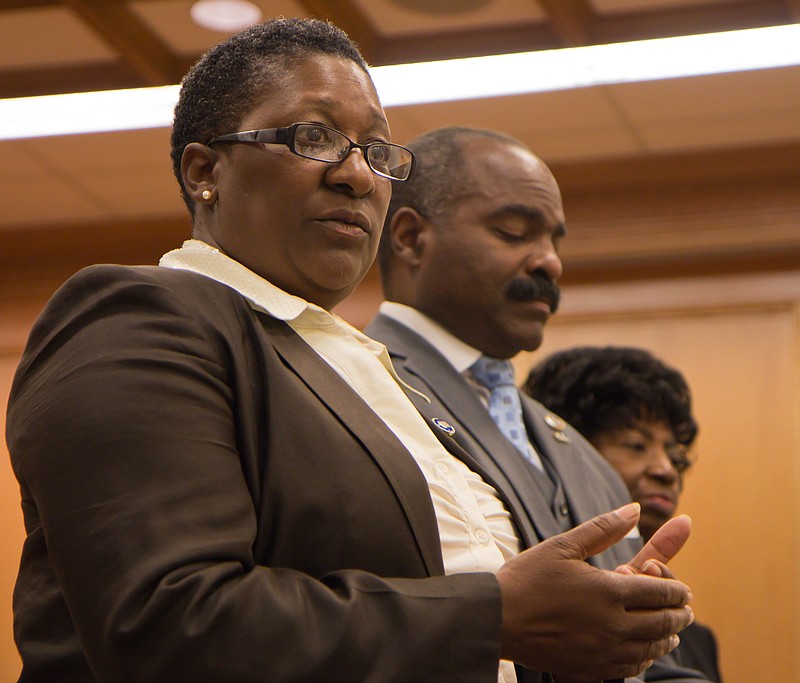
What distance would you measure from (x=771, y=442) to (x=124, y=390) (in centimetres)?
413

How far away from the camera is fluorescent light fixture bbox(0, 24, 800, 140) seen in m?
3.96

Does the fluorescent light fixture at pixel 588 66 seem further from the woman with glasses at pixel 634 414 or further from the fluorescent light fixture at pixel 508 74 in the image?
the woman with glasses at pixel 634 414

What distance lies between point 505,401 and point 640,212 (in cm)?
303

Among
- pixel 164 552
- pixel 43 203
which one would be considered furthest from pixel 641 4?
pixel 164 552

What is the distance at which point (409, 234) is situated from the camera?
254 centimetres

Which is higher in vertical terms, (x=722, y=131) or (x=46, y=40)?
(x=722, y=131)

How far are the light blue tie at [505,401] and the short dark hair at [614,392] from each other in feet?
2.07

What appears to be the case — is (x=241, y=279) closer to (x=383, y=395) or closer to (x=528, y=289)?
(x=383, y=395)

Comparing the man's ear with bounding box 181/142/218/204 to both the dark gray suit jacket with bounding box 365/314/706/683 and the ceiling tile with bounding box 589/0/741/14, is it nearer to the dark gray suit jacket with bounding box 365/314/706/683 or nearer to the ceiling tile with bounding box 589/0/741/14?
the dark gray suit jacket with bounding box 365/314/706/683

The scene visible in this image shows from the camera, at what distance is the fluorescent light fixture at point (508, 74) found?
13.0ft

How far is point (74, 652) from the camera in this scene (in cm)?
118

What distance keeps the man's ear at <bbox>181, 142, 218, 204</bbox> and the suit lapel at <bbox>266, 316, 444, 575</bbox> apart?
0.22m

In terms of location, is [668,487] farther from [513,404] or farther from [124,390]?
[124,390]

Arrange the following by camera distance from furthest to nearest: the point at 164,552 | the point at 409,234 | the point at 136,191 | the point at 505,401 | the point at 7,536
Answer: the point at 7,536 < the point at 136,191 < the point at 409,234 < the point at 505,401 < the point at 164,552
